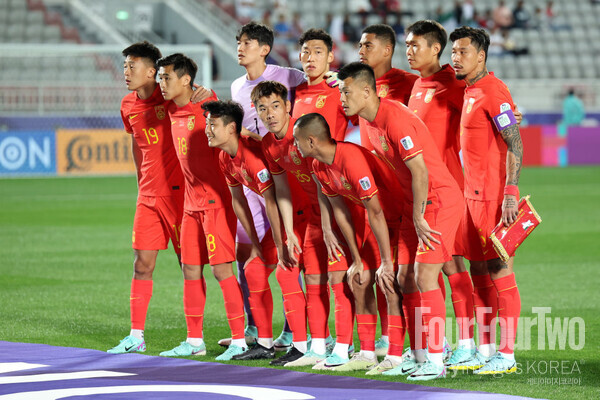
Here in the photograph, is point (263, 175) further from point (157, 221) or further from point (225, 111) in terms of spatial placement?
point (157, 221)

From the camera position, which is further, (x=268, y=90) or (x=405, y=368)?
(x=268, y=90)

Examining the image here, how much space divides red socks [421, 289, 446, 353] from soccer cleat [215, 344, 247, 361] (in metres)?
1.40

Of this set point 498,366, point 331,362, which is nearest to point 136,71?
point 331,362

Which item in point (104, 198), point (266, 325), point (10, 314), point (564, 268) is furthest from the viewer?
point (104, 198)

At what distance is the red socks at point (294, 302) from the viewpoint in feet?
21.6

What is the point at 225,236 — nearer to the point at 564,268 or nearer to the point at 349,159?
the point at 349,159

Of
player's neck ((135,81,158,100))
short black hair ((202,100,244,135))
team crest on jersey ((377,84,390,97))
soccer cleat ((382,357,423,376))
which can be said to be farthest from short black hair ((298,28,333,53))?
soccer cleat ((382,357,423,376))

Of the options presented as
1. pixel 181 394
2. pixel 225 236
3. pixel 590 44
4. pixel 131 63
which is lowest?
pixel 181 394

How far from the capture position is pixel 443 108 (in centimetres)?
651

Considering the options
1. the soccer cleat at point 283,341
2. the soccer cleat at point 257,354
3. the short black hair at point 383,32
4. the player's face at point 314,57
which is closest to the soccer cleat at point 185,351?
the soccer cleat at point 257,354

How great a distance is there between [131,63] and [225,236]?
57.3 inches

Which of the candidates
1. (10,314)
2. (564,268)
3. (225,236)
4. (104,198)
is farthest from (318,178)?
(104,198)

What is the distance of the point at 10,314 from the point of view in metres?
8.36

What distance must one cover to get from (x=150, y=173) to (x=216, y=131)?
884mm
